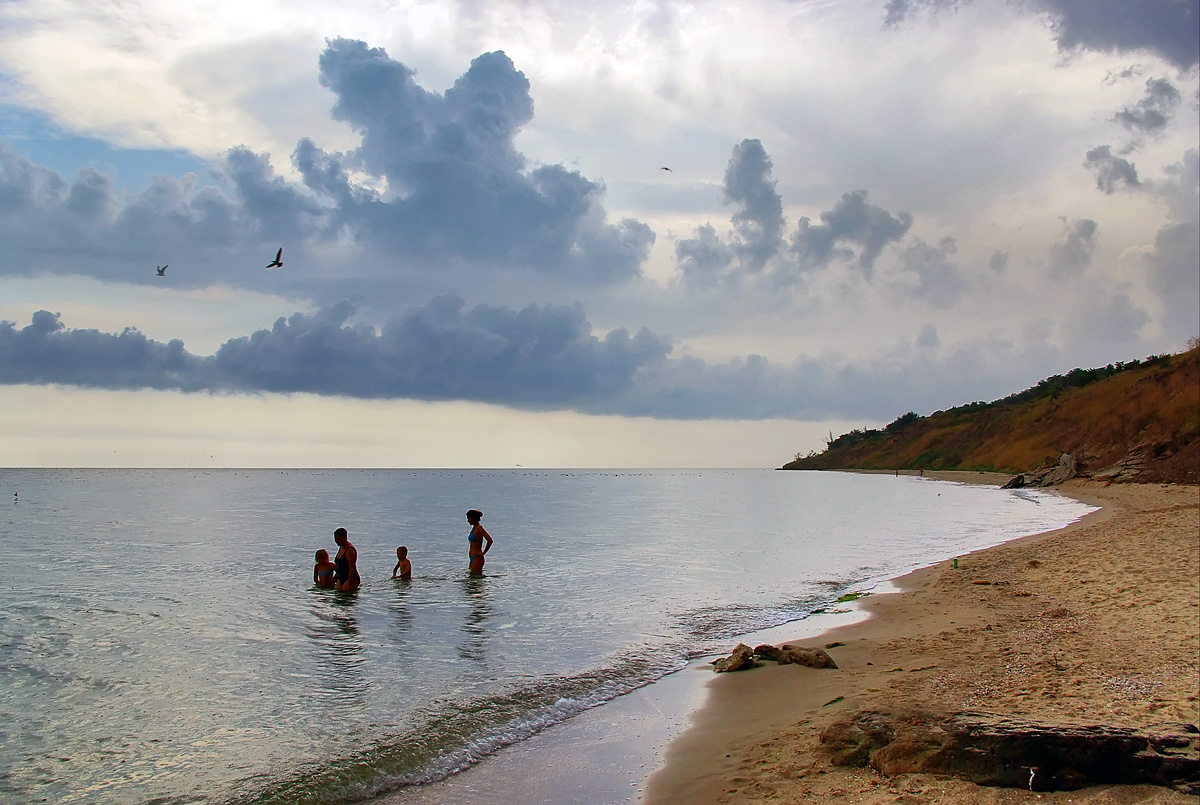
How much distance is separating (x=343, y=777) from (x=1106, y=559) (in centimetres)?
1848

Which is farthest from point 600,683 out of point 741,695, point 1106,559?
point 1106,559

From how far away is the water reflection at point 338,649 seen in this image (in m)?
11.4

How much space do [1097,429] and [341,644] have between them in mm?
86328

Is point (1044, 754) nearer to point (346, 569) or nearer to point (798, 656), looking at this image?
point (798, 656)

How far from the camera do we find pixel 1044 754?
5969 millimetres

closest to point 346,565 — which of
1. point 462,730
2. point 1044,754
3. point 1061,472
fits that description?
point 462,730

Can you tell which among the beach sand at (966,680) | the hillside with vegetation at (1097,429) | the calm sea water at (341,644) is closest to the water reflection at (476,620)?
the calm sea water at (341,644)

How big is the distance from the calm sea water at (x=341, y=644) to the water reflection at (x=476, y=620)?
8cm

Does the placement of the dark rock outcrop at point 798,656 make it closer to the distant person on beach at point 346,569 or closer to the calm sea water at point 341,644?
the calm sea water at point 341,644

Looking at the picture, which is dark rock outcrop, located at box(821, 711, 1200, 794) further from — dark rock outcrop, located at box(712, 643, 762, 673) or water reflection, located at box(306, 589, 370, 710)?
water reflection, located at box(306, 589, 370, 710)

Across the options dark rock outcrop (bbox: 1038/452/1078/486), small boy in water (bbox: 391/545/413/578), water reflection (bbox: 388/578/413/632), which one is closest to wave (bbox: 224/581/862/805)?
water reflection (bbox: 388/578/413/632)

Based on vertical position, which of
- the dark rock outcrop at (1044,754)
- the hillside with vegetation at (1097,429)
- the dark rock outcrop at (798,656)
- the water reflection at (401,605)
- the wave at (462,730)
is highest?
the hillside with vegetation at (1097,429)

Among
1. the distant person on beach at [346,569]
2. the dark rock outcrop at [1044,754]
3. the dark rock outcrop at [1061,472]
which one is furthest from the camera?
the dark rock outcrop at [1061,472]

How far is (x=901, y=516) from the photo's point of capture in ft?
160
